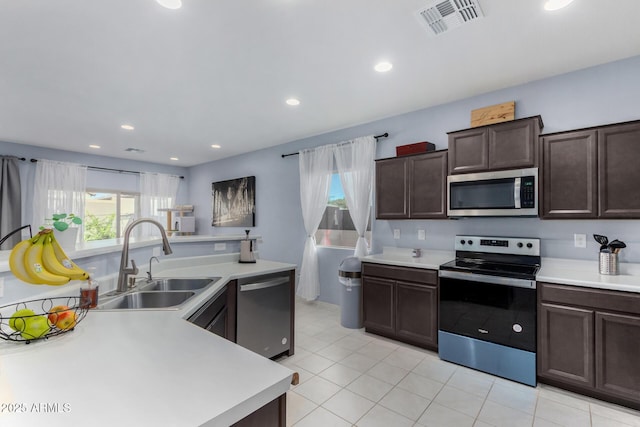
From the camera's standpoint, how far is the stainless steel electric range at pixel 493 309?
2.36 meters

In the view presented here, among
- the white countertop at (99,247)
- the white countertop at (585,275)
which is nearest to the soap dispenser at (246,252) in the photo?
the white countertop at (99,247)

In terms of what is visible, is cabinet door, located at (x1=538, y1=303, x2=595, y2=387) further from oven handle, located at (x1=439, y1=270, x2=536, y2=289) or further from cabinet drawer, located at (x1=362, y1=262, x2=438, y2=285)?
cabinet drawer, located at (x1=362, y1=262, x2=438, y2=285)

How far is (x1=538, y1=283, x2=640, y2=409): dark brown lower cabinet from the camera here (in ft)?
6.55

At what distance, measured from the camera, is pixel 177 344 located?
1.06 m

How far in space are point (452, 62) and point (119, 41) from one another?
2.53m

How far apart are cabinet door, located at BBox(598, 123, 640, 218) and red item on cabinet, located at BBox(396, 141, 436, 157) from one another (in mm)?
1366

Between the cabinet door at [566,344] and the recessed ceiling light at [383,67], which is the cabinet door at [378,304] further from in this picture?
the recessed ceiling light at [383,67]

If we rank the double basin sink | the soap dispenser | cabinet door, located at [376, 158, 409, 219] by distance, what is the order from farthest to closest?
cabinet door, located at [376, 158, 409, 219]
the soap dispenser
the double basin sink

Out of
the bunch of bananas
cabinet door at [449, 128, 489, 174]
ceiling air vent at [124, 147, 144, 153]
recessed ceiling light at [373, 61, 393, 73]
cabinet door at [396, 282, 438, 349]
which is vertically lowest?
cabinet door at [396, 282, 438, 349]

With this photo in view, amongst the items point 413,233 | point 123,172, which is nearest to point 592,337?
point 413,233

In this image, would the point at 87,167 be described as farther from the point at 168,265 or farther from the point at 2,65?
the point at 168,265

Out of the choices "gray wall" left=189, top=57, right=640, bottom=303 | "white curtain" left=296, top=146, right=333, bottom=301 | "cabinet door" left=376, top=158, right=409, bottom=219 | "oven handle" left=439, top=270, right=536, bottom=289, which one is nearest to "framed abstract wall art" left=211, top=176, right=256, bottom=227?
"gray wall" left=189, top=57, right=640, bottom=303

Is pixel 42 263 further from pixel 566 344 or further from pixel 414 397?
pixel 566 344

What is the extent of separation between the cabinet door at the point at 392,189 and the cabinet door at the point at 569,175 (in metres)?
1.24
